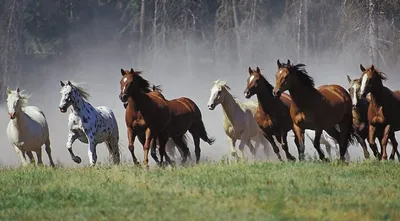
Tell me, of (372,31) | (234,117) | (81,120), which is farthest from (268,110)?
(372,31)

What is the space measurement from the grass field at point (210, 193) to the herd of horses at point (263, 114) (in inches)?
86.7

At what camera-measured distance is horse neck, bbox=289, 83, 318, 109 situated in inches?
876

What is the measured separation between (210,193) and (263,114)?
762 centimetres

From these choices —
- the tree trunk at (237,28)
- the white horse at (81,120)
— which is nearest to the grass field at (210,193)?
the white horse at (81,120)

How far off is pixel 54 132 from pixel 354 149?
1299 centimetres

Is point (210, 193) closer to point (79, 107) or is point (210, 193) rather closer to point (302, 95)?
point (302, 95)

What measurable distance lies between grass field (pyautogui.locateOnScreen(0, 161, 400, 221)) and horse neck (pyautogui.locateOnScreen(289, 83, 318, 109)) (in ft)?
6.72

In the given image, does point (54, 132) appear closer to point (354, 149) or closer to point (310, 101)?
point (354, 149)

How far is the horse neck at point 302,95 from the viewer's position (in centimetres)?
2225

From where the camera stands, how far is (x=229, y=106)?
1093 inches

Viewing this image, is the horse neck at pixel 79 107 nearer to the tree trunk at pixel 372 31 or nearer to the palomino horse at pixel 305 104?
the palomino horse at pixel 305 104

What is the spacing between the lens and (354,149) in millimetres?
37344

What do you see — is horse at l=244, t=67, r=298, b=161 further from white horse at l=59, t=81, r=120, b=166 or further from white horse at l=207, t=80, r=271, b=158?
white horse at l=207, t=80, r=271, b=158

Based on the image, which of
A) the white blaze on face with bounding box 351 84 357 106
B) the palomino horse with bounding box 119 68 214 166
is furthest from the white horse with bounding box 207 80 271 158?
the white blaze on face with bounding box 351 84 357 106
